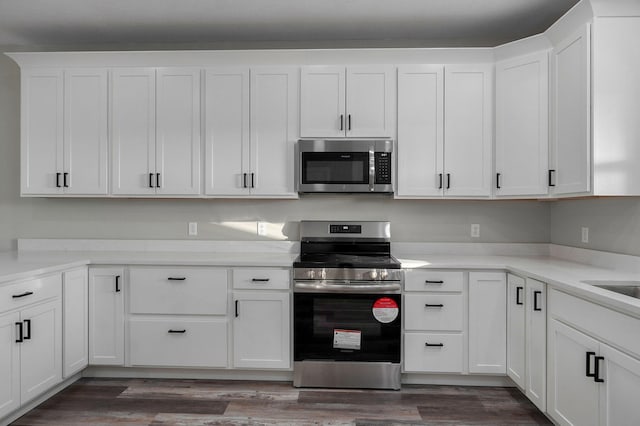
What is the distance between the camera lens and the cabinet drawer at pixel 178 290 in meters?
2.98

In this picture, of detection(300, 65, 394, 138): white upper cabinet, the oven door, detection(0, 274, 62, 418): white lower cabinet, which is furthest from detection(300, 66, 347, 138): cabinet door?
detection(0, 274, 62, 418): white lower cabinet

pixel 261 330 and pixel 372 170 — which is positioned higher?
pixel 372 170

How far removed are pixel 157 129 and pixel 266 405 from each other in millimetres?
2136

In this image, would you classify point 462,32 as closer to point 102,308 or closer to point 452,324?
point 452,324

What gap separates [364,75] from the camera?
10.5ft

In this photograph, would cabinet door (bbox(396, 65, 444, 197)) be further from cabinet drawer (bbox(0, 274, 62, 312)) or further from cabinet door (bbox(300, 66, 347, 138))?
cabinet drawer (bbox(0, 274, 62, 312))

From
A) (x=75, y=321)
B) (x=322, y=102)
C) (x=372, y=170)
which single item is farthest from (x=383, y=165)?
(x=75, y=321)

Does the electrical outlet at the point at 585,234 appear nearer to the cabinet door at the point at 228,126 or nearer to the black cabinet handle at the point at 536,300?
the black cabinet handle at the point at 536,300

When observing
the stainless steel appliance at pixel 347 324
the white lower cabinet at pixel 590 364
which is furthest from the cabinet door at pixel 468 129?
the white lower cabinet at pixel 590 364

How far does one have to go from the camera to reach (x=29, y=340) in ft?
8.06

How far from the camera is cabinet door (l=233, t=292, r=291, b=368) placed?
2.95 m

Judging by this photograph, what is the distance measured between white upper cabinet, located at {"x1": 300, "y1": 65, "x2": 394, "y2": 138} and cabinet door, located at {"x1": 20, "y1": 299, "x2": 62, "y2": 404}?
6.72ft

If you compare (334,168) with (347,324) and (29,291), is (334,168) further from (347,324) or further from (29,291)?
(29,291)

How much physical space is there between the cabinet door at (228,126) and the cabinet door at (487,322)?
5.95 feet
